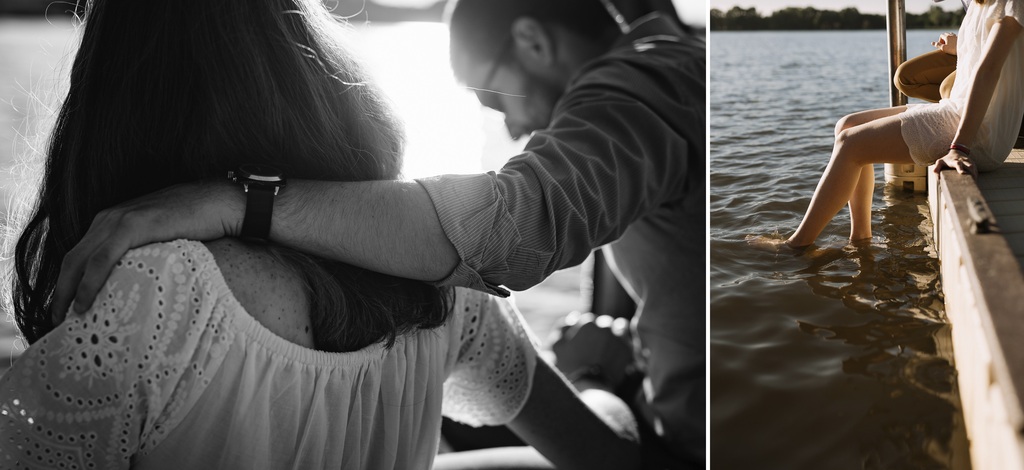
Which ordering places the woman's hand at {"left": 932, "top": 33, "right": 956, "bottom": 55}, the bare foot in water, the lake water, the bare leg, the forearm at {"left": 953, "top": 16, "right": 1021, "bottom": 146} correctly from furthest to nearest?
the bare foot in water → the bare leg → the woman's hand at {"left": 932, "top": 33, "right": 956, "bottom": 55} → the forearm at {"left": 953, "top": 16, "right": 1021, "bottom": 146} → the lake water

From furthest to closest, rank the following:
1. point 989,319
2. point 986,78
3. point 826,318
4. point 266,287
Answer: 1. point 826,318
2. point 986,78
3. point 266,287
4. point 989,319

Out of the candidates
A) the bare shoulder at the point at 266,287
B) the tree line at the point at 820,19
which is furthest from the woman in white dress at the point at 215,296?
the tree line at the point at 820,19

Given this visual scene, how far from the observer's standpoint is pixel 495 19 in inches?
55.2

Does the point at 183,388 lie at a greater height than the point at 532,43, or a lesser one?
lesser

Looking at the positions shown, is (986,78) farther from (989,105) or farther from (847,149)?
(847,149)

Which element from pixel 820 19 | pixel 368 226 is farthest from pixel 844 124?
pixel 368 226

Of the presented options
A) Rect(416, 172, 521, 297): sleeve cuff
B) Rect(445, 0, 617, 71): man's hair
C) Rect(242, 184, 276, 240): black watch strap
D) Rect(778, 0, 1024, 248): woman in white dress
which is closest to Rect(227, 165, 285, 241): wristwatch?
Rect(242, 184, 276, 240): black watch strap

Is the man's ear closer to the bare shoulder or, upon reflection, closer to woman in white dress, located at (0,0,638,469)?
woman in white dress, located at (0,0,638,469)

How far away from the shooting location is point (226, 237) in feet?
2.30

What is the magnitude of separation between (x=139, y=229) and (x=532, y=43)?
0.96m

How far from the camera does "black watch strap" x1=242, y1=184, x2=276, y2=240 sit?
Answer: 0.70 m

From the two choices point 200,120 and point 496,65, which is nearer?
A: point 200,120

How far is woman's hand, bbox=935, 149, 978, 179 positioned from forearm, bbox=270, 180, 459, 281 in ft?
2.23

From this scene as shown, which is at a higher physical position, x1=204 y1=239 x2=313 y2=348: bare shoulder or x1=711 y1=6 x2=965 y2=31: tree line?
x1=711 y1=6 x2=965 y2=31: tree line
